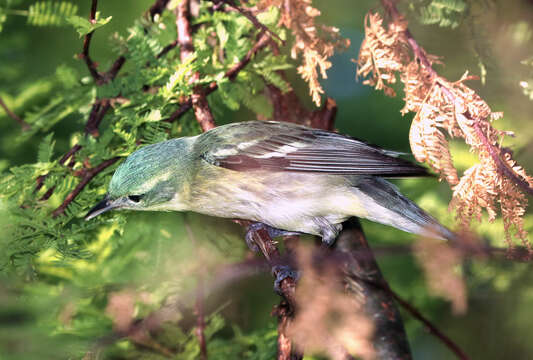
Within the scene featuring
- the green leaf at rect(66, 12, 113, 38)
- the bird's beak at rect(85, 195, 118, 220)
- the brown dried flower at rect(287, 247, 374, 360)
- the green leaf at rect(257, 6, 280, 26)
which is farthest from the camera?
the green leaf at rect(257, 6, 280, 26)

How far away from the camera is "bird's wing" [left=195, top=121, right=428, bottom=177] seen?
278cm

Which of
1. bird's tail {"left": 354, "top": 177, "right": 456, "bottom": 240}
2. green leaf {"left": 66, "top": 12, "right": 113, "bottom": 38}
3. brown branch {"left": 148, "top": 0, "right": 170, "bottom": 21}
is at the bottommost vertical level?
bird's tail {"left": 354, "top": 177, "right": 456, "bottom": 240}

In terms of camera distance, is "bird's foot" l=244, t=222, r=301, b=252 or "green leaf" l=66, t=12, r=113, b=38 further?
"bird's foot" l=244, t=222, r=301, b=252

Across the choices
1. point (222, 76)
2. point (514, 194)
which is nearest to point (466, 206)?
point (514, 194)

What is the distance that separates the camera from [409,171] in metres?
2.27

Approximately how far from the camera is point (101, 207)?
8.21ft

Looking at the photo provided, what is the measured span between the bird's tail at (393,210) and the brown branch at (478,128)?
0.55 m

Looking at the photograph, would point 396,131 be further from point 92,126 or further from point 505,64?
point 92,126

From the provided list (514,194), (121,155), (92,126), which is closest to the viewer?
(514,194)

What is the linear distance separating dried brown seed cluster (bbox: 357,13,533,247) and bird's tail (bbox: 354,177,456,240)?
1.06 ft

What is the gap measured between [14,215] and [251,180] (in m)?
1.16

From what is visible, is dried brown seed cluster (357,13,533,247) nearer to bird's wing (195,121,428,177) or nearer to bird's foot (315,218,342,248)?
bird's wing (195,121,428,177)

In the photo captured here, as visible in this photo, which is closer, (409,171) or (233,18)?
(409,171)

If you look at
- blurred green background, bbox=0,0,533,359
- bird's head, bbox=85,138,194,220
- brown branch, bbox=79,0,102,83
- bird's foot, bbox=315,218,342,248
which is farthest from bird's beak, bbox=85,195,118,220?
bird's foot, bbox=315,218,342,248
